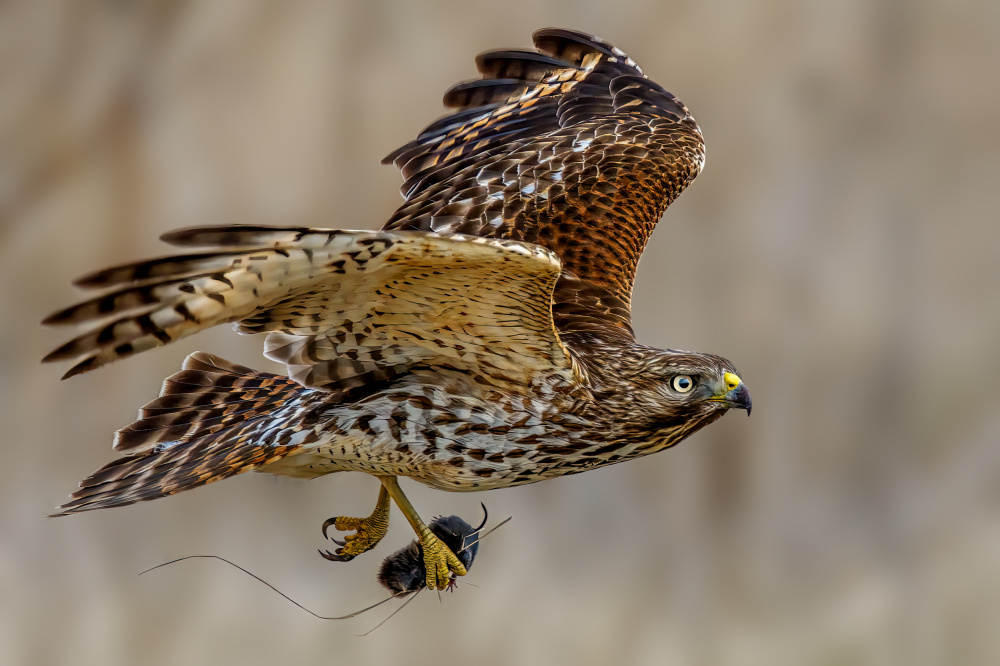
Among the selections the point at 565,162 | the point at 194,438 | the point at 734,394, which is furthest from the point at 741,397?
the point at 194,438

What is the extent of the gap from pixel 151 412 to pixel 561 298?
3.94 feet

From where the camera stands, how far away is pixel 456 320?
2658 millimetres

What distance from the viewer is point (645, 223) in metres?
3.60

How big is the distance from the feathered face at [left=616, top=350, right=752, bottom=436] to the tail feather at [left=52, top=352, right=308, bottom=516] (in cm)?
90

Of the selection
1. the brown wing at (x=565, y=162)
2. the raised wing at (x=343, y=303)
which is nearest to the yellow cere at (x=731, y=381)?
the raised wing at (x=343, y=303)

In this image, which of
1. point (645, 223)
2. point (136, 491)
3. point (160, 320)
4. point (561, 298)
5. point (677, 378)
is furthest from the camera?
point (645, 223)

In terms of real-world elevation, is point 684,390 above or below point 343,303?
below

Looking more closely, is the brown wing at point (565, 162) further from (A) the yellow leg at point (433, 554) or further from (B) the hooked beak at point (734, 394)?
(A) the yellow leg at point (433, 554)

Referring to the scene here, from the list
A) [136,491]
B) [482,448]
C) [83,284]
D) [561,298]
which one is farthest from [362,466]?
[83,284]

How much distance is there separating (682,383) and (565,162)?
925 millimetres

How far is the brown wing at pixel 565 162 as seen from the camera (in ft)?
11.0

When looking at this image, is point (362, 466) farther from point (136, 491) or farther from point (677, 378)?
point (677, 378)

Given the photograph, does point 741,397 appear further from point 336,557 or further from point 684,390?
point 336,557

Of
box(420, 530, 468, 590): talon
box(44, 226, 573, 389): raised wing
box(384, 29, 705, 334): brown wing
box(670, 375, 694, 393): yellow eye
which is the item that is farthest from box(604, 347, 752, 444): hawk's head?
box(420, 530, 468, 590): talon
